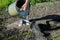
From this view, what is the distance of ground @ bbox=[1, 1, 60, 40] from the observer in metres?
6.58

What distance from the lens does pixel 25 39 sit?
5.88 meters

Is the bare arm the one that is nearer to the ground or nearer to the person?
the person

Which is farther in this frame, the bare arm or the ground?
the ground

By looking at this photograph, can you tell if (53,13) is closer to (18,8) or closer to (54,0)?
(54,0)

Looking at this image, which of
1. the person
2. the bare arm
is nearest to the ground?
the person

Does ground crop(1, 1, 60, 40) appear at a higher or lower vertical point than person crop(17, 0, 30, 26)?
lower

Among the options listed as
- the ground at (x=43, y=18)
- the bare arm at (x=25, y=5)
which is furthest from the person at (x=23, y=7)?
the ground at (x=43, y=18)

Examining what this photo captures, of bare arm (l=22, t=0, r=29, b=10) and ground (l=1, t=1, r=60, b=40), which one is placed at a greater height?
bare arm (l=22, t=0, r=29, b=10)

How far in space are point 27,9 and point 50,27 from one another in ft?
2.42

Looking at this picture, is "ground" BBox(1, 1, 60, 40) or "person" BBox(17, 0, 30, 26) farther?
"ground" BBox(1, 1, 60, 40)

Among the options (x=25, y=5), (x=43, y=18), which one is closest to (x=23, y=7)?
(x=25, y=5)

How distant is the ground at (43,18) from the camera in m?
6.58

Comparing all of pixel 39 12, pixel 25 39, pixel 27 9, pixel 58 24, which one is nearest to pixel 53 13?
pixel 39 12

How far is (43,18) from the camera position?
7.45 metres
